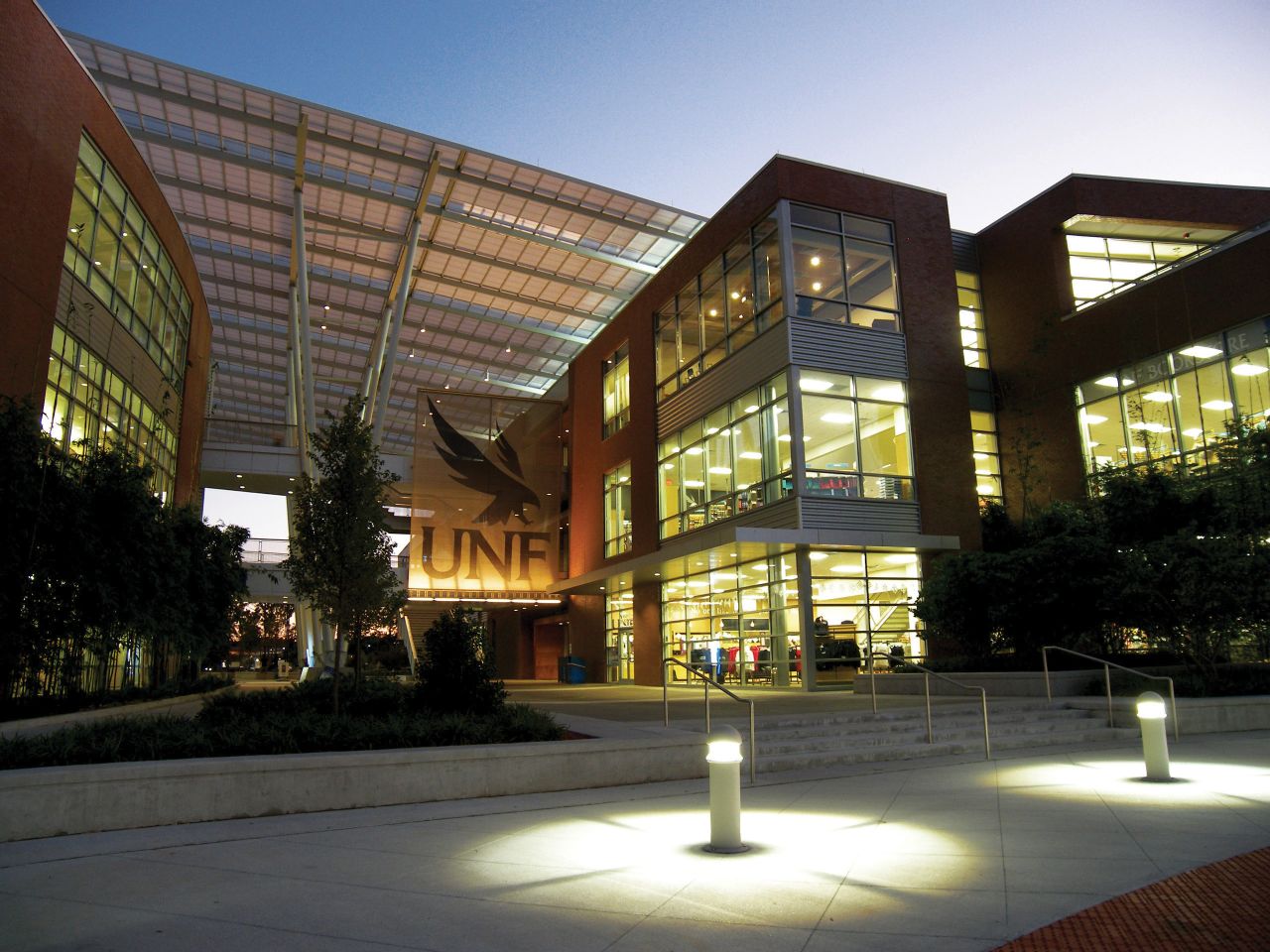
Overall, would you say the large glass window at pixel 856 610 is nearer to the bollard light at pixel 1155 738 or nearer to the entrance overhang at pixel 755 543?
the entrance overhang at pixel 755 543

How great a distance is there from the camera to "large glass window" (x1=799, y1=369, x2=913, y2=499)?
70.1ft

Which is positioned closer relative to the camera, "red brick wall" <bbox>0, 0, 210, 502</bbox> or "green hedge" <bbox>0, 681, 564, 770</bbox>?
"green hedge" <bbox>0, 681, 564, 770</bbox>

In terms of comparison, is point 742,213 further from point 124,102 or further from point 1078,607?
point 124,102

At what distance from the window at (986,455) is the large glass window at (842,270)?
6.59 m

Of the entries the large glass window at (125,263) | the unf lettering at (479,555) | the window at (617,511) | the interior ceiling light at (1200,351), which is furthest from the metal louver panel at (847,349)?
the unf lettering at (479,555)

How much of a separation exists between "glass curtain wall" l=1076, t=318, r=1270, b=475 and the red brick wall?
22.3 meters

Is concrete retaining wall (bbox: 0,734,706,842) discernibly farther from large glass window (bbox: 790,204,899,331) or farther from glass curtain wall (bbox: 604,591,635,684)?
glass curtain wall (bbox: 604,591,635,684)

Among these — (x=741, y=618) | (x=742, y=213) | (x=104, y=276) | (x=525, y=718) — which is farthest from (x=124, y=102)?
(x=525, y=718)

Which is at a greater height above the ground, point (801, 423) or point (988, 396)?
point (988, 396)

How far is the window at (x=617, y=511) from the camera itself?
3098cm

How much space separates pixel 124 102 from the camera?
27.4 meters

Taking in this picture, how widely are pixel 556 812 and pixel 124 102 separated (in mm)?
28988

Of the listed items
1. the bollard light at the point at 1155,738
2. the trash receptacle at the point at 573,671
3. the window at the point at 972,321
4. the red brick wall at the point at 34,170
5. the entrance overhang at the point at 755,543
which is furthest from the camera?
the trash receptacle at the point at 573,671

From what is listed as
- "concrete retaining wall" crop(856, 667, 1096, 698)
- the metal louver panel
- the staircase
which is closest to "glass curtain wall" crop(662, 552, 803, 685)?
"concrete retaining wall" crop(856, 667, 1096, 698)
